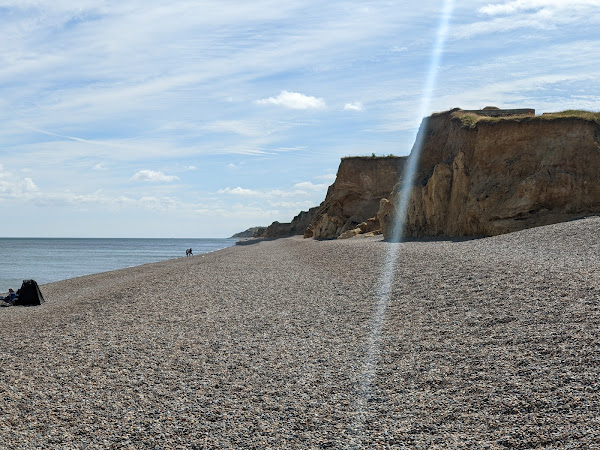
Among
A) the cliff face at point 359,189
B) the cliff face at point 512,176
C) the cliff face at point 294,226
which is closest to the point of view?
the cliff face at point 512,176

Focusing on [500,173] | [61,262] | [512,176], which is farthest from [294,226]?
[512,176]

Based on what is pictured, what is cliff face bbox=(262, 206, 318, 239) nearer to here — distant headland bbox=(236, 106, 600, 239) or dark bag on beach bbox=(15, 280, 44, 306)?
distant headland bbox=(236, 106, 600, 239)

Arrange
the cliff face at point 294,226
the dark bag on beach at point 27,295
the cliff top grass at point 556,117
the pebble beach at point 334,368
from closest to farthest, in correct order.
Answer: the pebble beach at point 334,368 < the dark bag on beach at point 27,295 < the cliff top grass at point 556,117 < the cliff face at point 294,226

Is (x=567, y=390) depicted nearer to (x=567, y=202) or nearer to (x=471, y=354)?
(x=471, y=354)

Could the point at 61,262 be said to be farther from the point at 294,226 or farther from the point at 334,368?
the point at 334,368

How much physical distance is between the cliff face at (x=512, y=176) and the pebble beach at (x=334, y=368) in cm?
1206

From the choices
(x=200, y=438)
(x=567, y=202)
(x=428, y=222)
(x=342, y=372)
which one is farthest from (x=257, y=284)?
(x=428, y=222)

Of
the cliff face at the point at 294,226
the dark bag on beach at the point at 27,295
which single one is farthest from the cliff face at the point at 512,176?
the cliff face at the point at 294,226

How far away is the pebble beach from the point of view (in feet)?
18.6

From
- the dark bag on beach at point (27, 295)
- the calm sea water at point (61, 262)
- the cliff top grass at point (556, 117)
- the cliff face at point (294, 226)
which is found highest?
the cliff top grass at point (556, 117)

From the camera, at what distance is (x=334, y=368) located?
25.8 ft

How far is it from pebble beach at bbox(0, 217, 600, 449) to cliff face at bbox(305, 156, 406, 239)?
44.5 meters

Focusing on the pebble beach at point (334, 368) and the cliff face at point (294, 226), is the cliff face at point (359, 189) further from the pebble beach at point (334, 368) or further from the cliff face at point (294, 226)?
the pebble beach at point (334, 368)

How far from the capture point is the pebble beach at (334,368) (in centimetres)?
568
